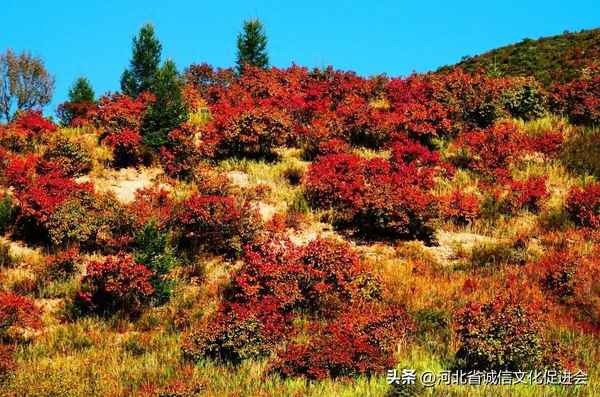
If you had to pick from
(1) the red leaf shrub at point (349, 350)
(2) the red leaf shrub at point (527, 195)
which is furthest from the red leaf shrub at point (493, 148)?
(1) the red leaf shrub at point (349, 350)

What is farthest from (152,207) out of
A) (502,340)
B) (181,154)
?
(502,340)

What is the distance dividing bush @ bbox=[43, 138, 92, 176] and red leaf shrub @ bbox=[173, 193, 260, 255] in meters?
5.85

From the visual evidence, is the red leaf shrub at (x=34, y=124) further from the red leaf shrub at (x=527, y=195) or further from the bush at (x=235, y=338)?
the red leaf shrub at (x=527, y=195)

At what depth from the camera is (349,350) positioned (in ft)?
36.8

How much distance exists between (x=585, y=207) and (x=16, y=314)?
16.6m

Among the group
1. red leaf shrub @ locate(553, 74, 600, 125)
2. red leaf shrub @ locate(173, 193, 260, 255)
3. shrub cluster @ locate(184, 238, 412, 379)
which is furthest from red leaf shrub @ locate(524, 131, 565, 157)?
red leaf shrub @ locate(173, 193, 260, 255)

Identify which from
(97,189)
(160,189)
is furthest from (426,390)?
(97,189)

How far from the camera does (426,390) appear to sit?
960cm

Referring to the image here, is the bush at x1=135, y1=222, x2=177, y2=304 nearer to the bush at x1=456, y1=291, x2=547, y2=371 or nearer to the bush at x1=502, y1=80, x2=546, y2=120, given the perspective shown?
the bush at x1=456, y1=291, x2=547, y2=371

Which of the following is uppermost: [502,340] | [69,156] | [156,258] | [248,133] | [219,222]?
[248,133]

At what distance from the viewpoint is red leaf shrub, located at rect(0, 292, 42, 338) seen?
13.4m

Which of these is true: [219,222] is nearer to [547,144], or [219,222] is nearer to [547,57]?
[547,144]

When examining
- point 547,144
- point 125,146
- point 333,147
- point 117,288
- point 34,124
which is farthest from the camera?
point 34,124

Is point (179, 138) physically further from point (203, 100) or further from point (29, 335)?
point (29, 335)
